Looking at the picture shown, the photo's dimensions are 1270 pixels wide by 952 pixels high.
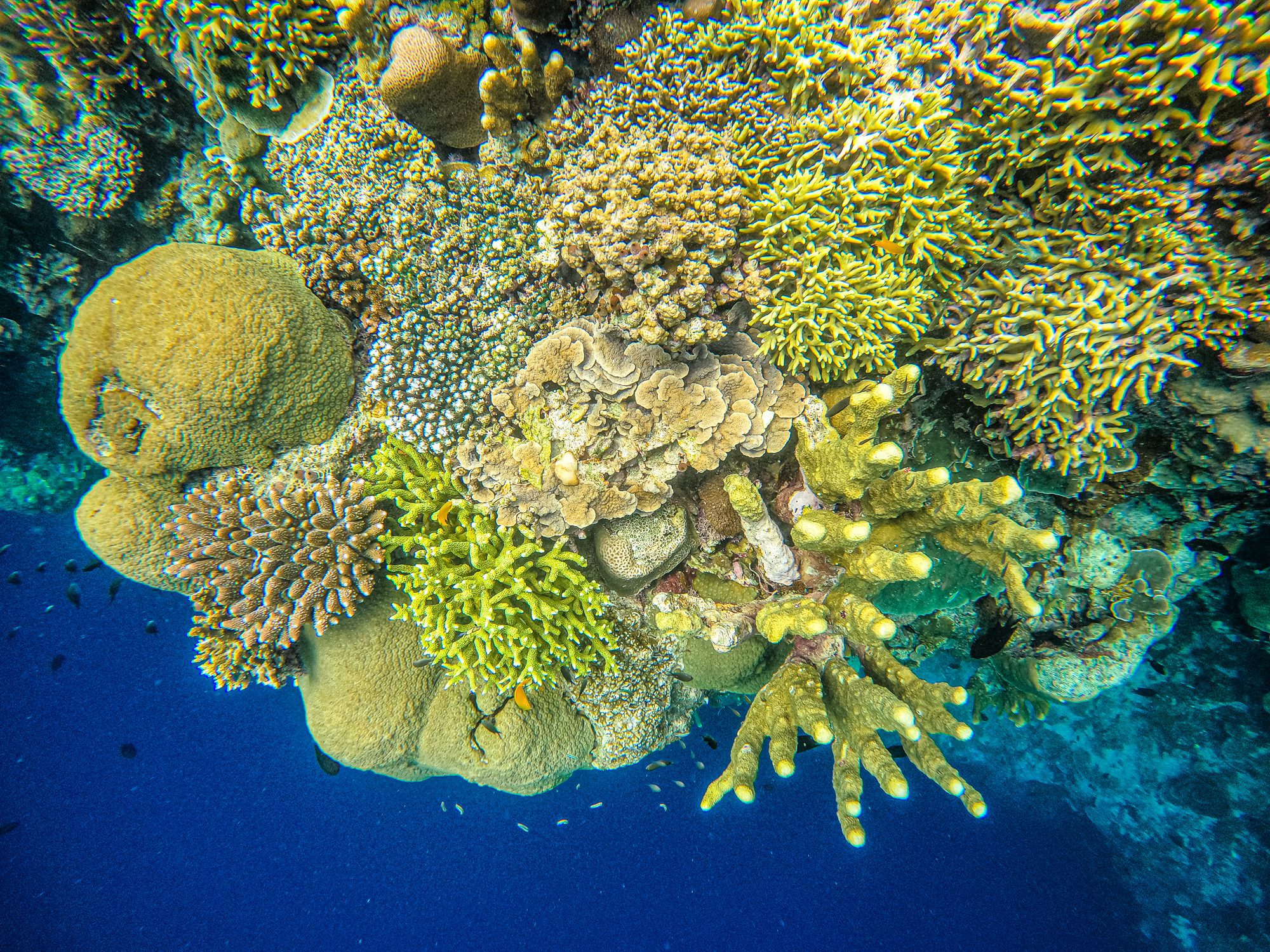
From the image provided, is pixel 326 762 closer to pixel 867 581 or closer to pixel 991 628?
pixel 867 581

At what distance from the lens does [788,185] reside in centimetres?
286

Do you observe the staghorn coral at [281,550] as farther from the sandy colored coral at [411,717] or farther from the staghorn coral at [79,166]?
the staghorn coral at [79,166]

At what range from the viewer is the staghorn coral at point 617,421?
3.06m

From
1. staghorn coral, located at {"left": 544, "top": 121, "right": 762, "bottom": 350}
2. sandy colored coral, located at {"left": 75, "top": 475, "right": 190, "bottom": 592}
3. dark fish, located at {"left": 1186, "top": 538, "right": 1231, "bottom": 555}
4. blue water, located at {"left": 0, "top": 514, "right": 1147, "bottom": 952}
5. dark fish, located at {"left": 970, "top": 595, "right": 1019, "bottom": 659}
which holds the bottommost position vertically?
blue water, located at {"left": 0, "top": 514, "right": 1147, "bottom": 952}

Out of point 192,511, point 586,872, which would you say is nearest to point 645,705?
point 192,511

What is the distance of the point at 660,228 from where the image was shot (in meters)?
2.81

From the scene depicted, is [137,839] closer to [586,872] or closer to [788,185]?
[586,872]

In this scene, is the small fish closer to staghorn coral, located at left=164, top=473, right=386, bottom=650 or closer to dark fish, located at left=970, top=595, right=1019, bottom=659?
staghorn coral, located at left=164, top=473, right=386, bottom=650

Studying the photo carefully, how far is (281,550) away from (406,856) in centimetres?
1584

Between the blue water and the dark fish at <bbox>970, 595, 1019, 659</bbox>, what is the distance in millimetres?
10550

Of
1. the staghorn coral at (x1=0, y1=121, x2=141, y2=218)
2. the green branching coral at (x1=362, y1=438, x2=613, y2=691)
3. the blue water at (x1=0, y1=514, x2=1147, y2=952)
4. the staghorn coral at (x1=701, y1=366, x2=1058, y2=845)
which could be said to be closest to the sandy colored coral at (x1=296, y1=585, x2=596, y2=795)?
the green branching coral at (x1=362, y1=438, x2=613, y2=691)

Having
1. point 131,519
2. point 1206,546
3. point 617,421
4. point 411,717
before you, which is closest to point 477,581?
point 617,421

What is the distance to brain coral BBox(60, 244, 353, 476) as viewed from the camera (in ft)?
10.3

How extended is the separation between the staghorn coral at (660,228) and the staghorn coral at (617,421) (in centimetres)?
24
